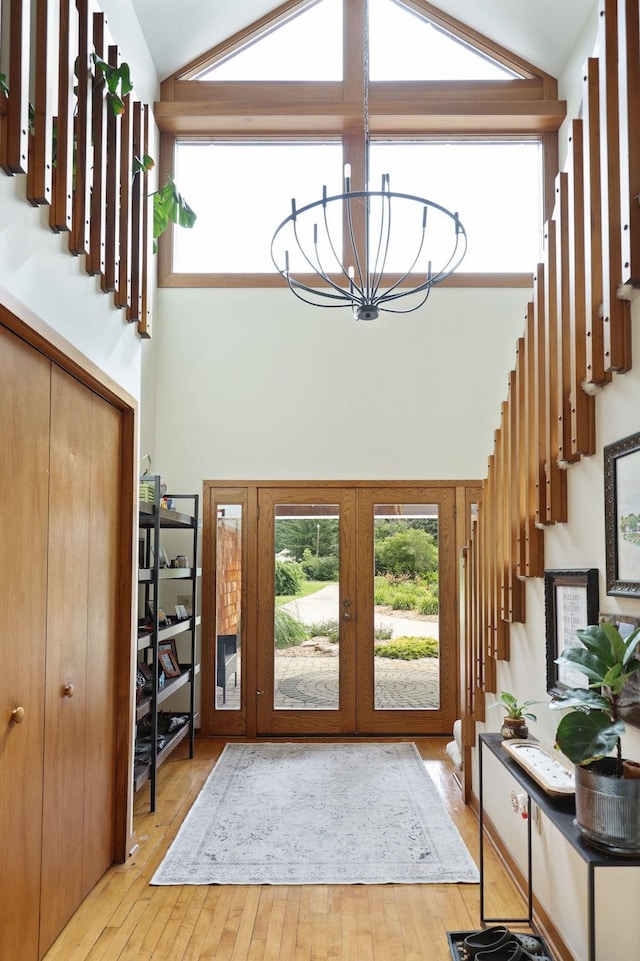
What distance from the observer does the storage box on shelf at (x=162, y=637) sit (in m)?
4.10

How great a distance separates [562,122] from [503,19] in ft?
3.07

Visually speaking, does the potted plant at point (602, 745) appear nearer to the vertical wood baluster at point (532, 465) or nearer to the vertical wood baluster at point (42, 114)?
the vertical wood baluster at point (532, 465)

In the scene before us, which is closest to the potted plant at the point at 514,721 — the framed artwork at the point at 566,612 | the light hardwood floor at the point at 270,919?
the framed artwork at the point at 566,612

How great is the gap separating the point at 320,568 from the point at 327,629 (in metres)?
0.49

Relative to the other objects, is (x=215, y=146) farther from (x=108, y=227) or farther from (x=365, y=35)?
(x=108, y=227)

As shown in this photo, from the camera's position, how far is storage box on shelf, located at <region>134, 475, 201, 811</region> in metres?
4.10

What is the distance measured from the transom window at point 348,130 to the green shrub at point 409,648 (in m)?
3.12

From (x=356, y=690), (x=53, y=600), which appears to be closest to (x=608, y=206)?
(x=53, y=600)

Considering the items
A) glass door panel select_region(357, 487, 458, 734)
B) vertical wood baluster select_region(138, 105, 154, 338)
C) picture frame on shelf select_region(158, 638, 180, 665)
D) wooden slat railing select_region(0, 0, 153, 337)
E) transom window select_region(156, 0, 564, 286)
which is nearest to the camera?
wooden slat railing select_region(0, 0, 153, 337)

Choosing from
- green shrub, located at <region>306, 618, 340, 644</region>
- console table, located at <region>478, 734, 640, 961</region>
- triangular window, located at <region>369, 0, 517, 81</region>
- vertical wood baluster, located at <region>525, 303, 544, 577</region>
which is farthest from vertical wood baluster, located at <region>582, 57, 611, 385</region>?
triangular window, located at <region>369, 0, 517, 81</region>

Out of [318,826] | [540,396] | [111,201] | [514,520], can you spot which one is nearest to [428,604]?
[318,826]

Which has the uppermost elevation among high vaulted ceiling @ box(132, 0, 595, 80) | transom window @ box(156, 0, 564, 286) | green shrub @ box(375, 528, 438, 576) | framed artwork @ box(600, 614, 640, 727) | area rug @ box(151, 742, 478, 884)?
high vaulted ceiling @ box(132, 0, 595, 80)

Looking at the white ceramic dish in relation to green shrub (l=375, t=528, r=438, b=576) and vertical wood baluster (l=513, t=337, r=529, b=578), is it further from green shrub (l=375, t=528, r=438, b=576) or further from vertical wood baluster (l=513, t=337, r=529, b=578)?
green shrub (l=375, t=528, r=438, b=576)

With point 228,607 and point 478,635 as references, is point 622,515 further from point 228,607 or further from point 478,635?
point 228,607
